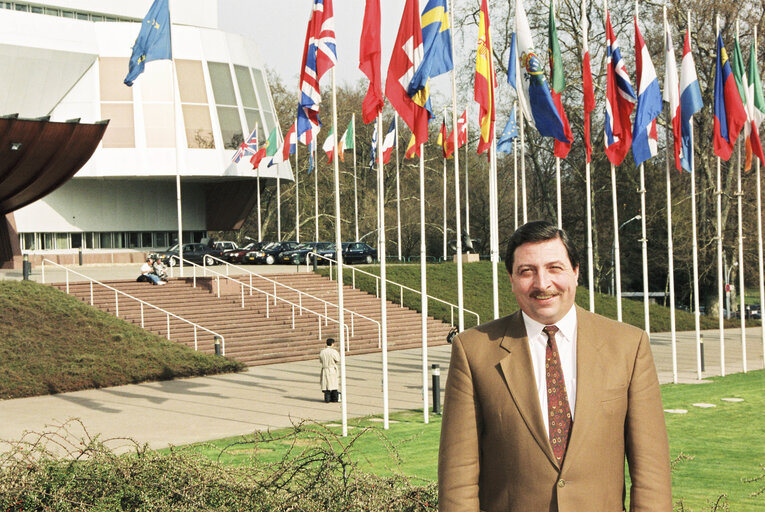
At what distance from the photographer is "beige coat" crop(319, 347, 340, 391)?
2033 centimetres

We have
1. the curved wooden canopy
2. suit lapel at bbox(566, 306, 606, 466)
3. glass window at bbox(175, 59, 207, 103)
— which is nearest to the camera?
suit lapel at bbox(566, 306, 606, 466)

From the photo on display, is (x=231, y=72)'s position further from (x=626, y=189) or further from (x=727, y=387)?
(x=727, y=387)

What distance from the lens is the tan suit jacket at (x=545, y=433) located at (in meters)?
3.61

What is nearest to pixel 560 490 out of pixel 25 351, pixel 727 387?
pixel 727 387

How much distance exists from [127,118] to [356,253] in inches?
595

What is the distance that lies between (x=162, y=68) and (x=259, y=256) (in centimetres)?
1324

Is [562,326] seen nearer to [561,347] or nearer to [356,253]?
[561,347]

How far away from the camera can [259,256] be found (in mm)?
49750

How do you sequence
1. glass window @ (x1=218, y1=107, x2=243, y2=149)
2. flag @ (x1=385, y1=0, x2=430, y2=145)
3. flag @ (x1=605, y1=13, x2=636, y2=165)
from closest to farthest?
flag @ (x1=385, y1=0, x2=430, y2=145) < flag @ (x1=605, y1=13, x2=636, y2=165) < glass window @ (x1=218, y1=107, x2=243, y2=149)

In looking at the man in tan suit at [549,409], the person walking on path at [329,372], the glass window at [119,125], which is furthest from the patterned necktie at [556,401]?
the glass window at [119,125]

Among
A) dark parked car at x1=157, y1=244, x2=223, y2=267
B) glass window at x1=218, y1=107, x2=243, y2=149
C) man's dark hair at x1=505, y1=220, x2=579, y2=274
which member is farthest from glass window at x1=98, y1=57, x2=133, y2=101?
man's dark hair at x1=505, y1=220, x2=579, y2=274

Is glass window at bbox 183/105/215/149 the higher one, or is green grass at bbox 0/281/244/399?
glass window at bbox 183/105/215/149

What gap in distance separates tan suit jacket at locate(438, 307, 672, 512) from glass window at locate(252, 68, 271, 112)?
5607 cm

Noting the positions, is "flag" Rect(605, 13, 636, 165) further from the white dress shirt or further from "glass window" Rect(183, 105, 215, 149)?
"glass window" Rect(183, 105, 215, 149)
